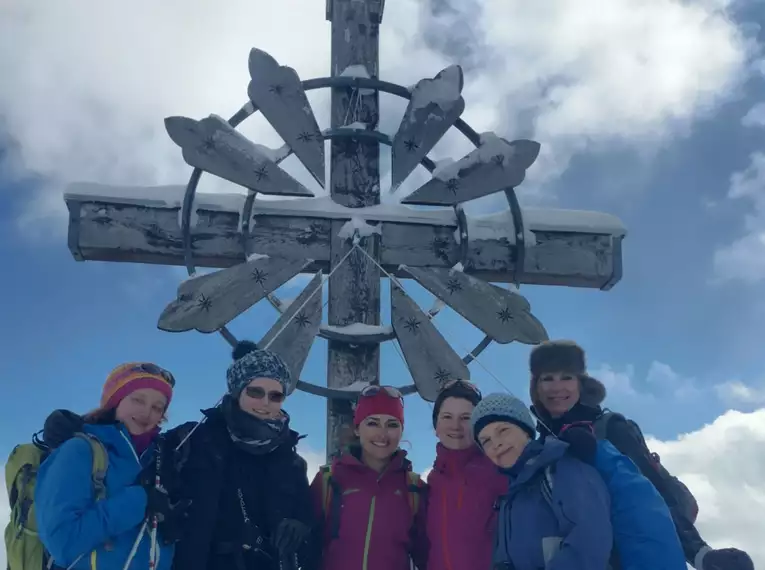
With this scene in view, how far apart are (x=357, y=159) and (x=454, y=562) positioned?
1.82 metres

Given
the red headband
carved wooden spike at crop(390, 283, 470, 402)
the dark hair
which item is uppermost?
carved wooden spike at crop(390, 283, 470, 402)

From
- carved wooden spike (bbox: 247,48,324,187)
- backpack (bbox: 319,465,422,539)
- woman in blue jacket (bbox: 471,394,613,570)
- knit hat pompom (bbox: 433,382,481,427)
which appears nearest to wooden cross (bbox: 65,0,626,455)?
carved wooden spike (bbox: 247,48,324,187)

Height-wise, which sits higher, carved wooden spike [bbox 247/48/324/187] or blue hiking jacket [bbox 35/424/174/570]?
carved wooden spike [bbox 247/48/324/187]

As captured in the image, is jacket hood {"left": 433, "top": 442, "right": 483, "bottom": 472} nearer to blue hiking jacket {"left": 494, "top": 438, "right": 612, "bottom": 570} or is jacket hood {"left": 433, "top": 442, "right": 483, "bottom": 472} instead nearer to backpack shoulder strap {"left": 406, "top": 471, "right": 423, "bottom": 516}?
backpack shoulder strap {"left": 406, "top": 471, "right": 423, "bottom": 516}

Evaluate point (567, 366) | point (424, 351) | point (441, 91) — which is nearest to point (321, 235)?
point (424, 351)

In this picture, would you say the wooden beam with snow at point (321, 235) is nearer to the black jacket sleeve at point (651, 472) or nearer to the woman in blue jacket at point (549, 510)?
the black jacket sleeve at point (651, 472)

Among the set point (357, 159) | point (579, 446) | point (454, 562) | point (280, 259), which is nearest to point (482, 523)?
point (454, 562)

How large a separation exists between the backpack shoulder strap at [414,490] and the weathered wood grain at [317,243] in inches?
40.9

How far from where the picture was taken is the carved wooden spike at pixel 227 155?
3088mm

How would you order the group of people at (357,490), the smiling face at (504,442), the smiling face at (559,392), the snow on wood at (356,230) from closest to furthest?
the group of people at (357,490) → the smiling face at (504,442) → the smiling face at (559,392) → the snow on wood at (356,230)

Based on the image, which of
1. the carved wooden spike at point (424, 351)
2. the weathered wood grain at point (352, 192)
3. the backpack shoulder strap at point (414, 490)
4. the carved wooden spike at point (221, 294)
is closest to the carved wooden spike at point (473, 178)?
the weathered wood grain at point (352, 192)

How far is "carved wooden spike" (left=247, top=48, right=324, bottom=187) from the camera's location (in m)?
3.22

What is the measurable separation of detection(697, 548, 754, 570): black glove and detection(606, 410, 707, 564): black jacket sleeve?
13 centimetres

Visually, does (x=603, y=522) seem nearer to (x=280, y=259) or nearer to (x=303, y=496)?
(x=303, y=496)
